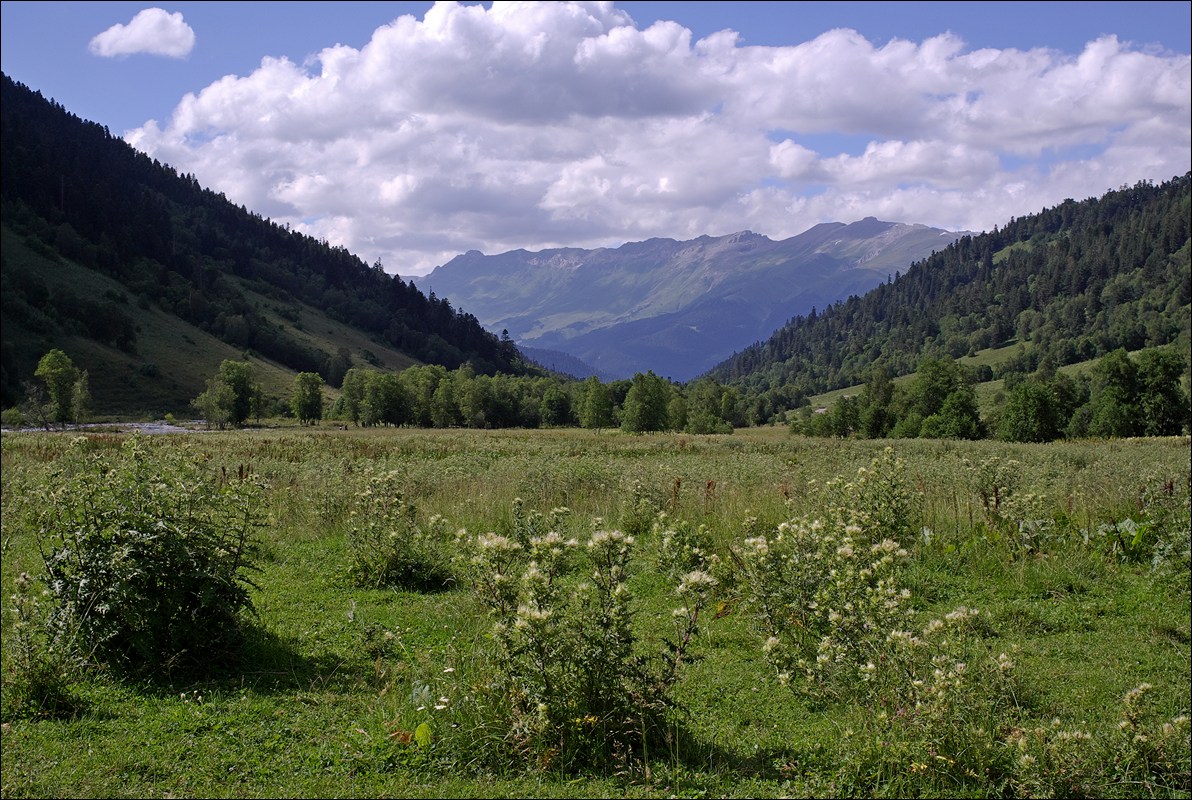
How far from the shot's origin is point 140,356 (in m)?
107

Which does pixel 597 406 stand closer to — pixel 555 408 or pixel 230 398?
pixel 555 408

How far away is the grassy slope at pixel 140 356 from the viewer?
308 ft

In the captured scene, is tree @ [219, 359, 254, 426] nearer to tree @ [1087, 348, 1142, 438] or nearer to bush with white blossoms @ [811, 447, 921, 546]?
bush with white blossoms @ [811, 447, 921, 546]

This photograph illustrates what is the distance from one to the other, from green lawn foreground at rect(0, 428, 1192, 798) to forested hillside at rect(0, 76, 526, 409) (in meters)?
96.7

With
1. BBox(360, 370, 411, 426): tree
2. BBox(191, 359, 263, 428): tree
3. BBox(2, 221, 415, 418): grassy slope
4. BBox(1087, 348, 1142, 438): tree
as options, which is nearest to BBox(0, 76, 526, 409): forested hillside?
BBox(2, 221, 415, 418): grassy slope

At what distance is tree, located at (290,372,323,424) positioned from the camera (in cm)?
9044

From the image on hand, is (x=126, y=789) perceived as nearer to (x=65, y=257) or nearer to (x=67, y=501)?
(x=67, y=501)

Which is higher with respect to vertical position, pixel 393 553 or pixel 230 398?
pixel 230 398

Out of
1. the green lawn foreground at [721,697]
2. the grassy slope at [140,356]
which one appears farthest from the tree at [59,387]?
the green lawn foreground at [721,697]

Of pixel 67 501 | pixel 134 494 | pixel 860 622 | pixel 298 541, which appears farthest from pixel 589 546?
pixel 298 541

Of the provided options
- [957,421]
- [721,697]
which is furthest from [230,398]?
[721,697]

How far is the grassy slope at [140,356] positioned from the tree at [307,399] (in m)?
17.5

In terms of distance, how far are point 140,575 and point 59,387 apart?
81388 mm

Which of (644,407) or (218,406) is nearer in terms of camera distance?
(218,406)
